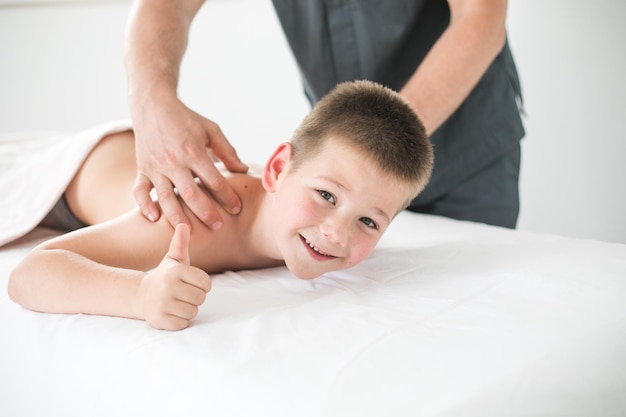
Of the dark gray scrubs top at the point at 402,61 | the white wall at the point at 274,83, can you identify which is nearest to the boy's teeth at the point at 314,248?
the dark gray scrubs top at the point at 402,61

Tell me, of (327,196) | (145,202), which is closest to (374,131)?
(327,196)

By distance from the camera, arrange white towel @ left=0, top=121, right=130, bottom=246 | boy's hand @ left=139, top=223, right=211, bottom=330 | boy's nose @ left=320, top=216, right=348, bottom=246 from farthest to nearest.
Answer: white towel @ left=0, top=121, right=130, bottom=246 → boy's nose @ left=320, top=216, right=348, bottom=246 → boy's hand @ left=139, top=223, right=211, bottom=330

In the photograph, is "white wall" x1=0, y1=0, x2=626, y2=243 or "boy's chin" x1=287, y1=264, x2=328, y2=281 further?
"white wall" x1=0, y1=0, x2=626, y2=243

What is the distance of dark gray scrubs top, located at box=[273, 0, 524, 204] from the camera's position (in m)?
1.45

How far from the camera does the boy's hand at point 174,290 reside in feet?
2.45

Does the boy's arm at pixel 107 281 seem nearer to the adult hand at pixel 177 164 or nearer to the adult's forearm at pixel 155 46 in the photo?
the adult hand at pixel 177 164

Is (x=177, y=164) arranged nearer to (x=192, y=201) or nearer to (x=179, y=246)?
(x=192, y=201)

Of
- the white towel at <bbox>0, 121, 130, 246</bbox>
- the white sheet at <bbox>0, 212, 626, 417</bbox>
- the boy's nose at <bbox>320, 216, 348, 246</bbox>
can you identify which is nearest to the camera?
the white sheet at <bbox>0, 212, 626, 417</bbox>

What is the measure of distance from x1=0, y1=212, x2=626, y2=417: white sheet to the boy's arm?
17 mm

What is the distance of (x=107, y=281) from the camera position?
82 centimetres

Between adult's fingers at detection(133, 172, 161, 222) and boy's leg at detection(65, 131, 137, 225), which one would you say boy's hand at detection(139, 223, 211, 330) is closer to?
adult's fingers at detection(133, 172, 161, 222)

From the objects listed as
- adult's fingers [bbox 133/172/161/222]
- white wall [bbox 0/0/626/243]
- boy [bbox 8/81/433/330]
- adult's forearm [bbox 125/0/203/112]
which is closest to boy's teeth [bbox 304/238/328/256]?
boy [bbox 8/81/433/330]

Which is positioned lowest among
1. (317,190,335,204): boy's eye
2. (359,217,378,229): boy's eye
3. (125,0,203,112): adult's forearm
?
(359,217,378,229): boy's eye

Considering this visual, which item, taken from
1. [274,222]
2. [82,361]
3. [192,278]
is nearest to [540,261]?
[274,222]
